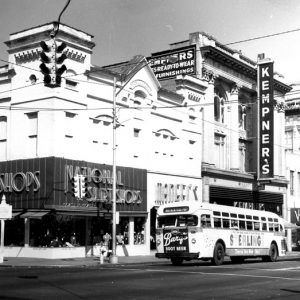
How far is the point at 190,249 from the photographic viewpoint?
88.2ft

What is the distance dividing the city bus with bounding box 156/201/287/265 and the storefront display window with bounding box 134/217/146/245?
9.92 meters

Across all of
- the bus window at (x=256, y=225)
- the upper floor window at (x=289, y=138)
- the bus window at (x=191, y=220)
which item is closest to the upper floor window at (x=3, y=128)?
the bus window at (x=191, y=220)

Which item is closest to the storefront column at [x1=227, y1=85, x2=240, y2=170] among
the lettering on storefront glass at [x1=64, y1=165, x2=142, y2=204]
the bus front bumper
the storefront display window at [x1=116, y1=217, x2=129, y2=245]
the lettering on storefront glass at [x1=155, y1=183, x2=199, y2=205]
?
the lettering on storefront glass at [x1=155, y1=183, x2=199, y2=205]

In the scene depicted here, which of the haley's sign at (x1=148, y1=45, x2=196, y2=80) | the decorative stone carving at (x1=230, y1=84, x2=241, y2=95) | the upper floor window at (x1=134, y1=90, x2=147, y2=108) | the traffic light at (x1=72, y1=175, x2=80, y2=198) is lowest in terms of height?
the traffic light at (x1=72, y1=175, x2=80, y2=198)

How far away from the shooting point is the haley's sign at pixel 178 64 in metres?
46.7

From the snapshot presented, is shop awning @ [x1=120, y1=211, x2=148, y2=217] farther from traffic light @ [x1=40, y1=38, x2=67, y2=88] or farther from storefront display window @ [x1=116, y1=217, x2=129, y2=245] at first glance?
traffic light @ [x1=40, y1=38, x2=67, y2=88]

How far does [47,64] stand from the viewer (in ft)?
55.7

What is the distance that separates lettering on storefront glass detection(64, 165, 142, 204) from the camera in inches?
1309

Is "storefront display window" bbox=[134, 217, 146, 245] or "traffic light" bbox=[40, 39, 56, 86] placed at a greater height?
"traffic light" bbox=[40, 39, 56, 86]

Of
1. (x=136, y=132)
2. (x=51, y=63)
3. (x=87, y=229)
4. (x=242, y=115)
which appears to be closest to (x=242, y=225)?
(x=87, y=229)

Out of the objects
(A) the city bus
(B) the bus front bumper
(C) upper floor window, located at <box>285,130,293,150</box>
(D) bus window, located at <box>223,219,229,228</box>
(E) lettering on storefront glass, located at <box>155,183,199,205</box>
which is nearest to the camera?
(B) the bus front bumper

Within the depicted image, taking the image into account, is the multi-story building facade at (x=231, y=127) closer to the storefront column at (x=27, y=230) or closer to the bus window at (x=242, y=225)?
the bus window at (x=242, y=225)

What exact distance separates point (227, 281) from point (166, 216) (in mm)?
10104

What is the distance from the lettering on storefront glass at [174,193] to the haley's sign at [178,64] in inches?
359
